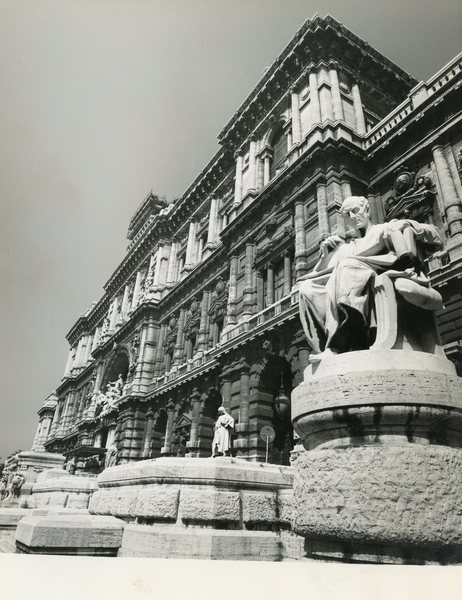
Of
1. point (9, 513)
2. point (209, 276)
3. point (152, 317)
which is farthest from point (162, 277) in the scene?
point (9, 513)

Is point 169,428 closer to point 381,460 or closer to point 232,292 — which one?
point 232,292

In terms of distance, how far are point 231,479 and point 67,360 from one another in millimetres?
48576

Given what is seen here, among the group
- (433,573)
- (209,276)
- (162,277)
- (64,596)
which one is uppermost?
(162,277)

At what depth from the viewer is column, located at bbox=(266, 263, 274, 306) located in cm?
1530

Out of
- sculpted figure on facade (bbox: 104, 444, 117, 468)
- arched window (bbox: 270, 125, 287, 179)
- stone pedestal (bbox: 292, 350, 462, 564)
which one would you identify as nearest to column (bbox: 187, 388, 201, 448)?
sculpted figure on facade (bbox: 104, 444, 117, 468)

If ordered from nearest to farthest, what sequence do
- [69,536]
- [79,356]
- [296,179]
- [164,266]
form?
[69,536] < [296,179] < [164,266] < [79,356]

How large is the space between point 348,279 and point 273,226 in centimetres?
1310

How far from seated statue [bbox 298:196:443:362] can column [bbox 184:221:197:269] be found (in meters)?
21.1

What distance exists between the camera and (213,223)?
23.0m

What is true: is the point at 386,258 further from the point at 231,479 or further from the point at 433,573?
the point at 231,479

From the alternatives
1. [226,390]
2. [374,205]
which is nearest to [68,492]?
[226,390]

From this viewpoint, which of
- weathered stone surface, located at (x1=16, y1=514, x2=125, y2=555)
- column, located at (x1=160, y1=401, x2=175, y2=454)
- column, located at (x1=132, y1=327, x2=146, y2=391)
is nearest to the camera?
weathered stone surface, located at (x1=16, y1=514, x2=125, y2=555)

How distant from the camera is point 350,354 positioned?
287 cm

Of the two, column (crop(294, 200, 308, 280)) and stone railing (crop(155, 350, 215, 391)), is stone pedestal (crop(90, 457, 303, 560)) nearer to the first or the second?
column (crop(294, 200, 308, 280))
